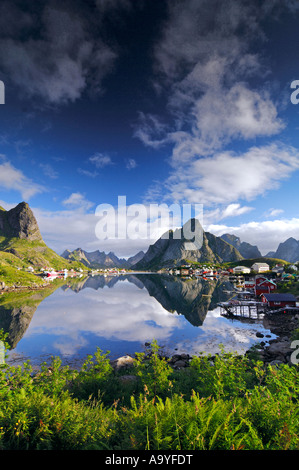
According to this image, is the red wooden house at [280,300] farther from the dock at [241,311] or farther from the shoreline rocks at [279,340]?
the shoreline rocks at [279,340]

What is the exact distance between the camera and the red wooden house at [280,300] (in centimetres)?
5597

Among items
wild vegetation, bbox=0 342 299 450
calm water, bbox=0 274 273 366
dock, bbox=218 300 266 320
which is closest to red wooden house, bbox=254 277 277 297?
dock, bbox=218 300 266 320

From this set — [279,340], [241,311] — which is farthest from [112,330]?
[241,311]

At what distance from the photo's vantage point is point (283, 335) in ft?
126

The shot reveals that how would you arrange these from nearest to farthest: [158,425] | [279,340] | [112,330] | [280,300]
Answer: [158,425] → [279,340] → [112,330] → [280,300]

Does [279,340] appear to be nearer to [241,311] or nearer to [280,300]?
[241,311]

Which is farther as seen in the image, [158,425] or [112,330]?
[112,330]

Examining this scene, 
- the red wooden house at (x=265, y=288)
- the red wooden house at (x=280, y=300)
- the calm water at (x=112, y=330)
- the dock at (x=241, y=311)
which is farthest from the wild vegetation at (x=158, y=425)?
the red wooden house at (x=265, y=288)

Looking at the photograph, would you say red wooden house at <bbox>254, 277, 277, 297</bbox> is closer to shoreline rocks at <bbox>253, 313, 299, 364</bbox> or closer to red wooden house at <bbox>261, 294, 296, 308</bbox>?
red wooden house at <bbox>261, 294, 296, 308</bbox>

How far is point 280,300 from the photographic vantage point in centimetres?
5712
